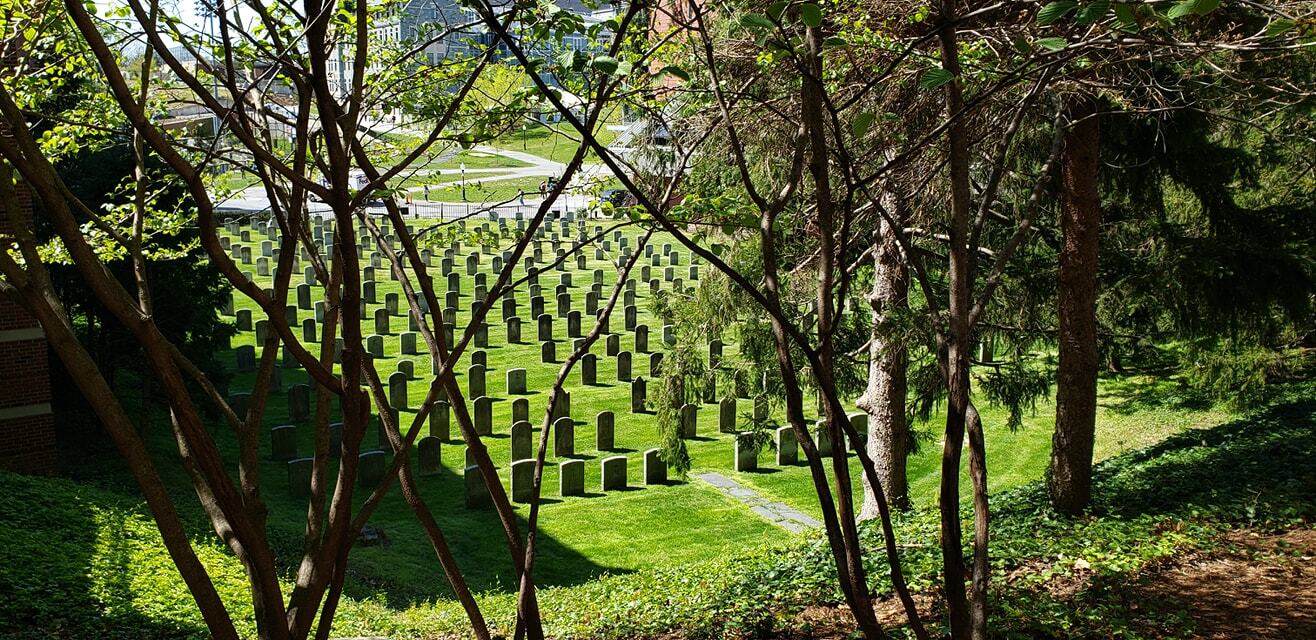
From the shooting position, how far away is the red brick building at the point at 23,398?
14250 millimetres

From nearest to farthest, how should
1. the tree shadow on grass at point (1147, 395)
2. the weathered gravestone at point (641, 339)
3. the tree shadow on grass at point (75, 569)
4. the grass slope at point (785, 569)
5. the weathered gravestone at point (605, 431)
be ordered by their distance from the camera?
the grass slope at point (785, 569), the tree shadow on grass at point (75, 569), the weathered gravestone at point (605, 431), the tree shadow on grass at point (1147, 395), the weathered gravestone at point (641, 339)

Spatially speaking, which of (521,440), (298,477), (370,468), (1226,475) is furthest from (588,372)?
(1226,475)

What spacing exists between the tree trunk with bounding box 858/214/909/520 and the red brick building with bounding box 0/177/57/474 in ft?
36.3

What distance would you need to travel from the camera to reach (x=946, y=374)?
3.63 metres

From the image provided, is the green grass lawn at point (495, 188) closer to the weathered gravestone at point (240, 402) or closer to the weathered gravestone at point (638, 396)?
the weathered gravestone at point (240, 402)

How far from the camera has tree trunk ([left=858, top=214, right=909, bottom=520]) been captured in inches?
443

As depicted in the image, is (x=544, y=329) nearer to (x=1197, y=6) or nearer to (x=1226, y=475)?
(x=1226, y=475)

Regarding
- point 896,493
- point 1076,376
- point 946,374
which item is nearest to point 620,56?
point 946,374

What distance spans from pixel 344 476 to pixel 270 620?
481 mm

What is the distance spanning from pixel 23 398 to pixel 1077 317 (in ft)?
44.6

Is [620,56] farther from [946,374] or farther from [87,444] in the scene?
[87,444]

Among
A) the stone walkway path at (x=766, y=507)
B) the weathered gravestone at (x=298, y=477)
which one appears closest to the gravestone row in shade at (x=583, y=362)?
the stone walkway path at (x=766, y=507)

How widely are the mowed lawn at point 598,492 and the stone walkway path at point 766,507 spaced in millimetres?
181

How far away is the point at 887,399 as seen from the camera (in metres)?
11.6
